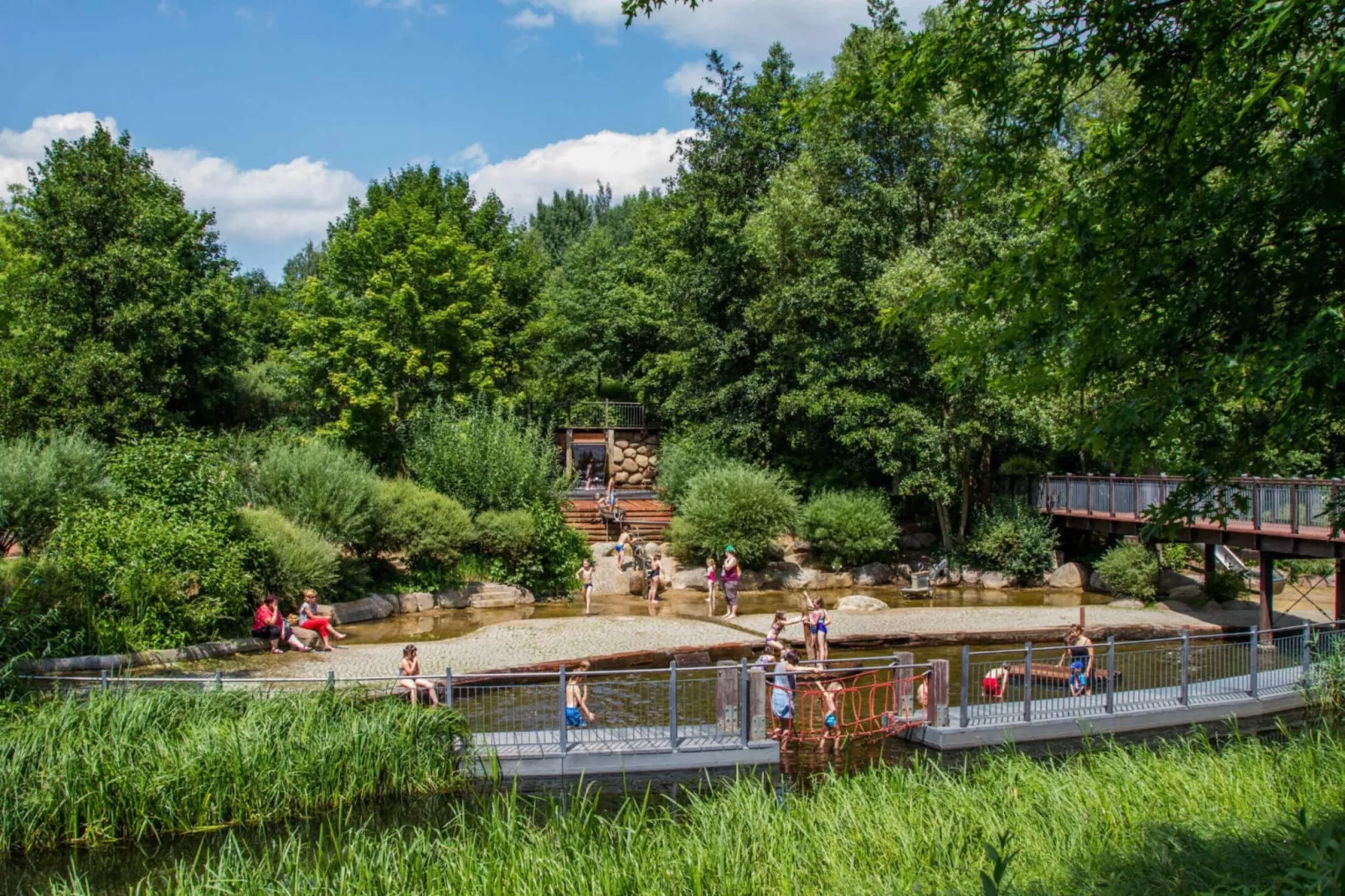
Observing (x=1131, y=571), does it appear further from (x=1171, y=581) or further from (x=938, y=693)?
(x=938, y=693)

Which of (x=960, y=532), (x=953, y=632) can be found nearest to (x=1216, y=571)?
(x=960, y=532)

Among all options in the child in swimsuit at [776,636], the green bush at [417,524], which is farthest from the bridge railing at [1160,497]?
the green bush at [417,524]

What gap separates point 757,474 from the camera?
98.1ft

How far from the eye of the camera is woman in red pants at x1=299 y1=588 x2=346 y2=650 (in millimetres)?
19547

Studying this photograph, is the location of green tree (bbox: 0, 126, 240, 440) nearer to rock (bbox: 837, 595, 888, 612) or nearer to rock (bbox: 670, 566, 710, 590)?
rock (bbox: 670, 566, 710, 590)

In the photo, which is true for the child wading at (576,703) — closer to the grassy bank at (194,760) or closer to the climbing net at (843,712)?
the grassy bank at (194,760)

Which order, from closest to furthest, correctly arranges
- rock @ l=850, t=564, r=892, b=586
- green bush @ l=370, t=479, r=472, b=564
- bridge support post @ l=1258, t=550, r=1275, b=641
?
A: bridge support post @ l=1258, t=550, r=1275, b=641 < green bush @ l=370, t=479, r=472, b=564 < rock @ l=850, t=564, r=892, b=586

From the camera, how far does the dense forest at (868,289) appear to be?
7000mm

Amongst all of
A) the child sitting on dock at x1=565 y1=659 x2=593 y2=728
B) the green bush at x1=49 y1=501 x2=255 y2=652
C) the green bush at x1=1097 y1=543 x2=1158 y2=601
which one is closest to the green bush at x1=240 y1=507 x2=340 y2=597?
the green bush at x1=49 y1=501 x2=255 y2=652

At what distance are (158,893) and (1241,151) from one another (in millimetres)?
9448

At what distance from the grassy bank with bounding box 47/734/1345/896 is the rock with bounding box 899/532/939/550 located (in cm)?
2385

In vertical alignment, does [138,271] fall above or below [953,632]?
above

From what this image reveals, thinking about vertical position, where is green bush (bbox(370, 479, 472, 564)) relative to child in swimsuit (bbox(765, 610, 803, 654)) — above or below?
above

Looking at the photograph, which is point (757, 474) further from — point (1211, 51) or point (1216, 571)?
point (1211, 51)
